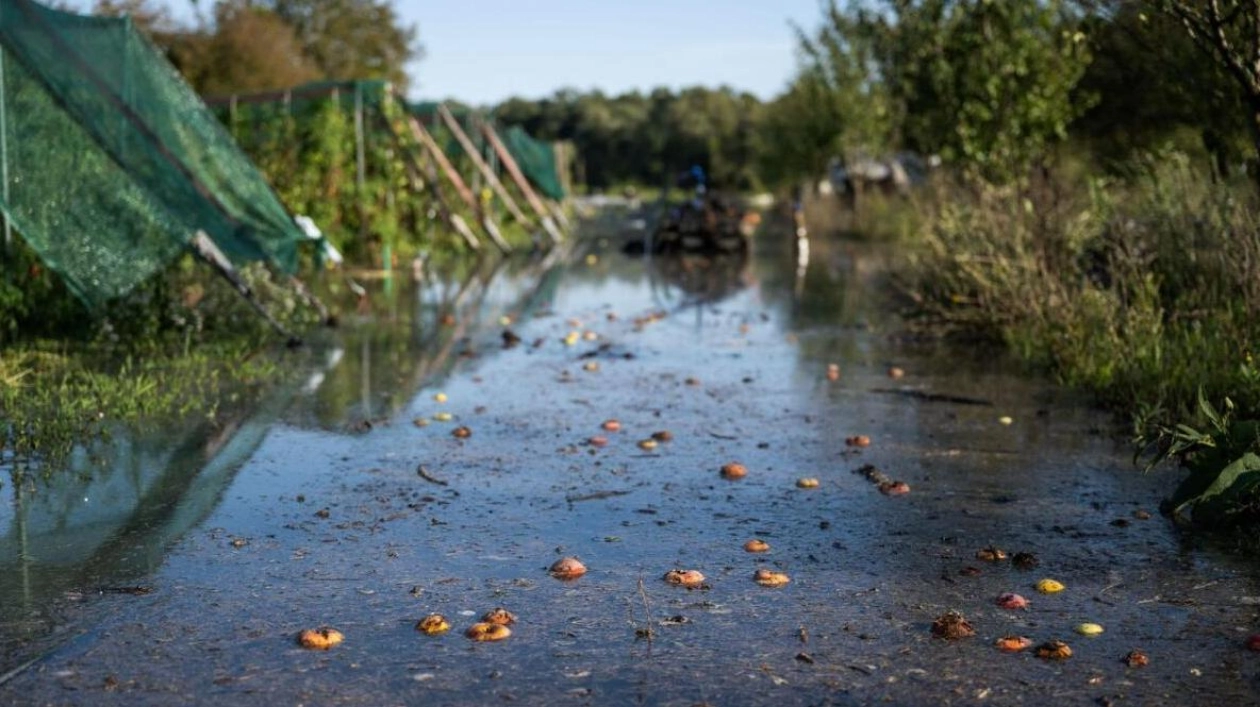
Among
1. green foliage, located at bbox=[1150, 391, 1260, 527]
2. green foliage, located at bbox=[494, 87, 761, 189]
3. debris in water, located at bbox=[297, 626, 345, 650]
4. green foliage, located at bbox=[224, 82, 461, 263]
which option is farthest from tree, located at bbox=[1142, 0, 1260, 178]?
green foliage, located at bbox=[494, 87, 761, 189]

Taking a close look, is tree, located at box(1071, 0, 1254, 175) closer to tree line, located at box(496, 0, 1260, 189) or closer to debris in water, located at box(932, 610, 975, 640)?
tree line, located at box(496, 0, 1260, 189)

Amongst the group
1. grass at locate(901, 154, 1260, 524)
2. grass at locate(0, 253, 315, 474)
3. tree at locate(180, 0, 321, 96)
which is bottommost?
grass at locate(0, 253, 315, 474)

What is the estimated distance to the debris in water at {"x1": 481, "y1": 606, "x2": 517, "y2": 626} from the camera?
4.57 metres

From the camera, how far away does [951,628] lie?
4527mm

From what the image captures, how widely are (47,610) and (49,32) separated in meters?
6.76

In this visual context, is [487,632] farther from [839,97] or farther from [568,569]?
[839,97]

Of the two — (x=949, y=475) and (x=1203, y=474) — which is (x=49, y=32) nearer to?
(x=949, y=475)

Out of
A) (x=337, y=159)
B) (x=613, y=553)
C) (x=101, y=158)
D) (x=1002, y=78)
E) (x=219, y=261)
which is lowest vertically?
(x=613, y=553)

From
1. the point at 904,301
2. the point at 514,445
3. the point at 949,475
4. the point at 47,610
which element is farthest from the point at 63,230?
the point at 904,301

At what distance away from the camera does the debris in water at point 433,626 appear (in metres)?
4.51

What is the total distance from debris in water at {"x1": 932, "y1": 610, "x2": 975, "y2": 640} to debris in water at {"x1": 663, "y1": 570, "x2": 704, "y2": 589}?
91cm

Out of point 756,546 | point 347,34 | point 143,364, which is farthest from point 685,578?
point 347,34

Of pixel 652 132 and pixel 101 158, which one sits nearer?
pixel 101 158

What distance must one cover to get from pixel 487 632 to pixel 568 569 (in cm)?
77
